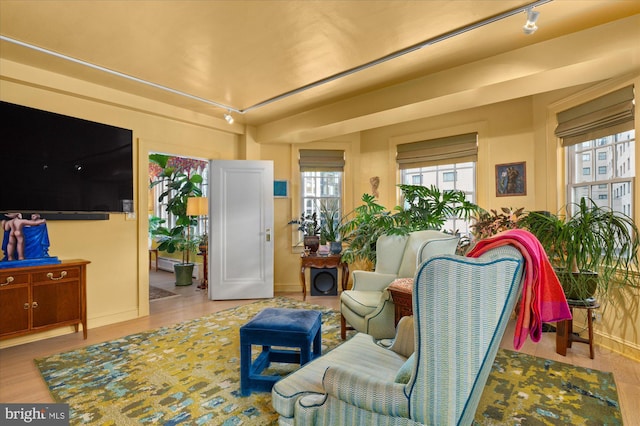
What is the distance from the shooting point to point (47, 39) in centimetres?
Result: 266

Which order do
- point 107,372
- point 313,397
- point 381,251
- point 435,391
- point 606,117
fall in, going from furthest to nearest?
point 381,251
point 606,117
point 107,372
point 313,397
point 435,391

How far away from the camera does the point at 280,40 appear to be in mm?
2672

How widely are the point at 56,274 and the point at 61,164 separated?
107 centimetres

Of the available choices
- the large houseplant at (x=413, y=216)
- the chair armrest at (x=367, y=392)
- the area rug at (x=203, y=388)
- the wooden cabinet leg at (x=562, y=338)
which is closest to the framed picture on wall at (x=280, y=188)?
the large houseplant at (x=413, y=216)

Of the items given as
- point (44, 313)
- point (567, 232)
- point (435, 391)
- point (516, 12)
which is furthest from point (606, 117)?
point (44, 313)

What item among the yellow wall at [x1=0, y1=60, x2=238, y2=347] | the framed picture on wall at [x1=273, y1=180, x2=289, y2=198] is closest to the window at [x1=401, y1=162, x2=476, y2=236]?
the framed picture on wall at [x1=273, y1=180, x2=289, y2=198]

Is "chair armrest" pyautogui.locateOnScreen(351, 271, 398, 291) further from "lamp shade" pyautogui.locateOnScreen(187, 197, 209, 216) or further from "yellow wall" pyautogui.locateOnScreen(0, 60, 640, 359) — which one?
"lamp shade" pyautogui.locateOnScreen(187, 197, 209, 216)

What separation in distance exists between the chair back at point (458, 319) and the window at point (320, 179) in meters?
4.23

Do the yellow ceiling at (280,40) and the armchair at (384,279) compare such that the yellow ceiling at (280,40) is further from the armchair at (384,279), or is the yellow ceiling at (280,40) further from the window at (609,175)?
the armchair at (384,279)

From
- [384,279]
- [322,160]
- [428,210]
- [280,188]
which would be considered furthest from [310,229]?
[384,279]

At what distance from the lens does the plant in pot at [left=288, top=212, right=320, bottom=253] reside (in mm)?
4785

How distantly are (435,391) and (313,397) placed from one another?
57 cm

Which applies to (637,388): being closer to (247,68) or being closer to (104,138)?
(247,68)

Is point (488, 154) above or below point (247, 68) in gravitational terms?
below
